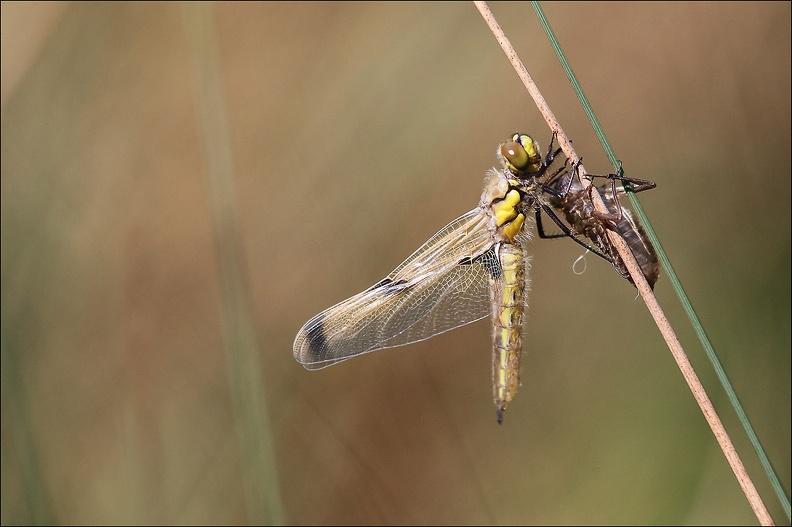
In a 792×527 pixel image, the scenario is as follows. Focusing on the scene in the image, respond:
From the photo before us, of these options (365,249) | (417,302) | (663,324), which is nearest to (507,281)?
(417,302)

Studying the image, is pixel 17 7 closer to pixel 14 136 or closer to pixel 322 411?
pixel 14 136

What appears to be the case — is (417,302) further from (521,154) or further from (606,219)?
(606,219)

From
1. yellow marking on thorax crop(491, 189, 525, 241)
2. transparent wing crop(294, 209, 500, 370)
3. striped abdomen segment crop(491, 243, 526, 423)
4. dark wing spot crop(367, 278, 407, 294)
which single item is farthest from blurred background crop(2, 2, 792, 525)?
yellow marking on thorax crop(491, 189, 525, 241)

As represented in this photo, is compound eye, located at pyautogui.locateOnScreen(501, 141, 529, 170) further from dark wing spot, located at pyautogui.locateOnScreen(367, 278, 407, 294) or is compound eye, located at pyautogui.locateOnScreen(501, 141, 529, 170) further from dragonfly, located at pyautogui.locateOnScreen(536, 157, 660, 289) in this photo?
dark wing spot, located at pyautogui.locateOnScreen(367, 278, 407, 294)

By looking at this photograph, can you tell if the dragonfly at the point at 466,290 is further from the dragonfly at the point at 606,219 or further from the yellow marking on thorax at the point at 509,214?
the dragonfly at the point at 606,219

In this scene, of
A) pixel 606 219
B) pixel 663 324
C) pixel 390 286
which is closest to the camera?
pixel 663 324
